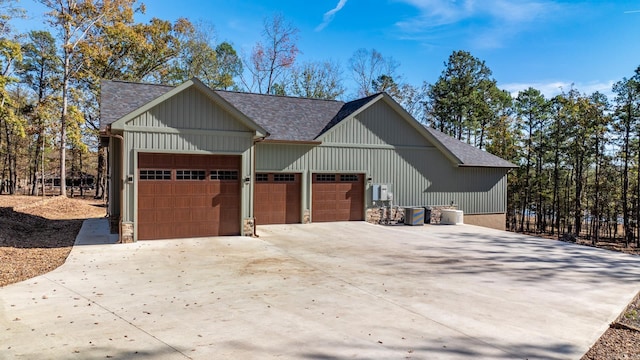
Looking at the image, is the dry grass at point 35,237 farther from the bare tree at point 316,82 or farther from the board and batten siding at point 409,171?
the bare tree at point 316,82

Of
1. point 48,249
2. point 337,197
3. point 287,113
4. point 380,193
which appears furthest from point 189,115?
point 380,193

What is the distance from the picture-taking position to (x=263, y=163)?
16.2 meters

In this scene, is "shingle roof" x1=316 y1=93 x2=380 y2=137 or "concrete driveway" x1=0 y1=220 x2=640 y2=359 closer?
"concrete driveway" x1=0 y1=220 x2=640 y2=359

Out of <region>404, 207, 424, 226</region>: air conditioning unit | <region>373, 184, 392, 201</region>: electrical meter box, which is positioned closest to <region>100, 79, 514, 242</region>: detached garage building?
<region>373, 184, 392, 201</region>: electrical meter box

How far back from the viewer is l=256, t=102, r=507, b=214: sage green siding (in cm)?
1698

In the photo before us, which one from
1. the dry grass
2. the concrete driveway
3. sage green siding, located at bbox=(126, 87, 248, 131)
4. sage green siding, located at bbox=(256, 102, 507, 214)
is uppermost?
sage green siding, located at bbox=(126, 87, 248, 131)

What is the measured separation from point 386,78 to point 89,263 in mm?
31374

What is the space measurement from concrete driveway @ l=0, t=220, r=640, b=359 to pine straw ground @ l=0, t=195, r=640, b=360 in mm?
224

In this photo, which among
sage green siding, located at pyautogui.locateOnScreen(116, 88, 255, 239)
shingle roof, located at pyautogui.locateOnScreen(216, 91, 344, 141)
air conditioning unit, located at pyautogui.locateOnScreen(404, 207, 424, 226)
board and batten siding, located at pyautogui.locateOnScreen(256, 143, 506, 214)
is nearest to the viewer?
sage green siding, located at pyautogui.locateOnScreen(116, 88, 255, 239)

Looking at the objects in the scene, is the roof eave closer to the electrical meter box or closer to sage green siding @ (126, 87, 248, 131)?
sage green siding @ (126, 87, 248, 131)

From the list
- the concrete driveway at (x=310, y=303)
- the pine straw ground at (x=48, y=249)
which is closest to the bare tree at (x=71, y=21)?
the pine straw ground at (x=48, y=249)

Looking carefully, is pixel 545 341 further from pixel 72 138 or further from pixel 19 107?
pixel 19 107

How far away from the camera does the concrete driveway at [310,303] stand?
4.96m

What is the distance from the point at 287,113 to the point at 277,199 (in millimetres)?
4190
